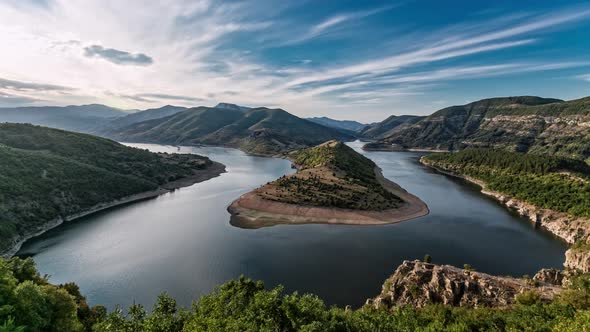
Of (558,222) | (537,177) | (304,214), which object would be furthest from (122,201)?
(537,177)

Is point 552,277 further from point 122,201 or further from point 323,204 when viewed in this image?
point 122,201

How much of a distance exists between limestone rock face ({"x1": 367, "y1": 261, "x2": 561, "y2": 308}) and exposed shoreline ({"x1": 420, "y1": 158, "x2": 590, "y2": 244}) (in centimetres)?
4923

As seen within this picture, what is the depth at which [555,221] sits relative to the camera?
85250mm

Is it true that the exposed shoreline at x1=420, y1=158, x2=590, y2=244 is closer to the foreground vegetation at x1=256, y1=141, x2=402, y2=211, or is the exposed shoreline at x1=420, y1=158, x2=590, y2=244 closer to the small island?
the small island

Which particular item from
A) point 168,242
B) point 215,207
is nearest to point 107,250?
point 168,242

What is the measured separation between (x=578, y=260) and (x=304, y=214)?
66100mm

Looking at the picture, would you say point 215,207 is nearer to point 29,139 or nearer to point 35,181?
point 35,181

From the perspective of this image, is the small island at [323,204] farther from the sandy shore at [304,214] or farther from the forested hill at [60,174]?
the forested hill at [60,174]

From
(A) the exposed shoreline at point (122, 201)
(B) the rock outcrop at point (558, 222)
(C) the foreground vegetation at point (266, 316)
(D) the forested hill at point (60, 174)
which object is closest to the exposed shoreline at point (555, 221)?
(B) the rock outcrop at point (558, 222)

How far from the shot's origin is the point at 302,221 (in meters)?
90.1

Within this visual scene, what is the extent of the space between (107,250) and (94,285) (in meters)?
16.9

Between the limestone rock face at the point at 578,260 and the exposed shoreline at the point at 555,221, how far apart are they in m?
12.7

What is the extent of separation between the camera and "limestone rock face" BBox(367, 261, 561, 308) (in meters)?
39.9

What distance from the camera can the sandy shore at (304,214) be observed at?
89438mm
